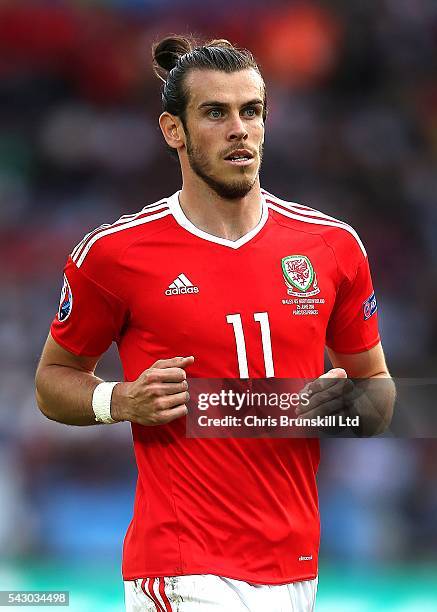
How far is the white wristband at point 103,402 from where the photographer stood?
3.31m

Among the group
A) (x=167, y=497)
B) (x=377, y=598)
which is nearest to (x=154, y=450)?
(x=167, y=497)

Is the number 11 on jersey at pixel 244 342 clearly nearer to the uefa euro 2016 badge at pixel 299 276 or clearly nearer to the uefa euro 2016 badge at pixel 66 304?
the uefa euro 2016 badge at pixel 299 276

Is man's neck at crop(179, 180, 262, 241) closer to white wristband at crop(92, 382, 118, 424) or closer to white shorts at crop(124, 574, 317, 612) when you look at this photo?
white wristband at crop(92, 382, 118, 424)

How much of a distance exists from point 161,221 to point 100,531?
3.82m

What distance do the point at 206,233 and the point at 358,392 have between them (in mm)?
686

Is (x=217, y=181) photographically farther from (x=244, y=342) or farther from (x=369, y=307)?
(x=369, y=307)

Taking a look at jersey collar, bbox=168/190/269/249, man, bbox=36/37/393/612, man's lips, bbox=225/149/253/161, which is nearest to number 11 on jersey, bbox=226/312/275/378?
man, bbox=36/37/393/612

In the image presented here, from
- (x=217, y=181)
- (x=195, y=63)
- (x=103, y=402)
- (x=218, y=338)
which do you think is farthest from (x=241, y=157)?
(x=103, y=402)

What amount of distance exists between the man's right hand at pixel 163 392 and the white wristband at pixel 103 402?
22 centimetres

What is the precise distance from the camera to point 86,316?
133 inches

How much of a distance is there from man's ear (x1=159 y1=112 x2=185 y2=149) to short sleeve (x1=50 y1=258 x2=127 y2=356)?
513 millimetres

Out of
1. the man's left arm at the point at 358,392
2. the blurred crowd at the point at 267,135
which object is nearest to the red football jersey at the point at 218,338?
the man's left arm at the point at 358,392

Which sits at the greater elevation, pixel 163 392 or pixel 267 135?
pixel 267 135

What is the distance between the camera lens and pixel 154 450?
3221mm
